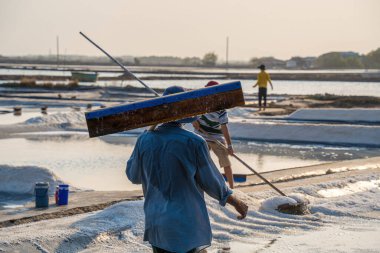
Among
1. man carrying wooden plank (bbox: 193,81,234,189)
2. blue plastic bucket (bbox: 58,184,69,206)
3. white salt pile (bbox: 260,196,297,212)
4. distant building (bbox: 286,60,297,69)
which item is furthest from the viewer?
distant building (bbox: 286,60,297,69)

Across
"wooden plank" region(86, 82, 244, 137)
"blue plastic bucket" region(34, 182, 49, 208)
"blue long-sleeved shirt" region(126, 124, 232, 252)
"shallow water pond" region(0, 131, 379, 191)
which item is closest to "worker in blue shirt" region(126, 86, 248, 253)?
"blue long-sleeved shirt" region(126, 124, 232, 252)

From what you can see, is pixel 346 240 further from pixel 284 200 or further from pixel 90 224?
pixel 90 224

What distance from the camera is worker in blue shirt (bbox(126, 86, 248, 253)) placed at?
5188 millimetres

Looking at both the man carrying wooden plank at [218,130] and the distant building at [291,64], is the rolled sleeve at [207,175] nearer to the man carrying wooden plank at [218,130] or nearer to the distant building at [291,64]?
the man carrying wooden plank at [218,130]

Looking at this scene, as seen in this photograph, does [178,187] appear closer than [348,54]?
Yes

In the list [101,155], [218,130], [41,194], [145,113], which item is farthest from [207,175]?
[101,155]

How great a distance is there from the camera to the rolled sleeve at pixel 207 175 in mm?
5203

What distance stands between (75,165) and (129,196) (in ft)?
16.1

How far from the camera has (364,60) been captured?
521ft

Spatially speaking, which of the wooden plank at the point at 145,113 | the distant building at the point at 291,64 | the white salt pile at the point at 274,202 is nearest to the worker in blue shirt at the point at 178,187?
the wooden plank at the point at 145,113

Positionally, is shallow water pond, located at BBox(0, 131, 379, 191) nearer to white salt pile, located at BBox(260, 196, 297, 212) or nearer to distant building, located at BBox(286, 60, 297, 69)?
white salt pile, located at BBox(260, 196, 297, 212)

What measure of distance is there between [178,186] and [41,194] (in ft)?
17.1

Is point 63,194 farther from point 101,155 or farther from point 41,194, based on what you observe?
point 101,155

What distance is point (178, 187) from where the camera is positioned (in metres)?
5.22
